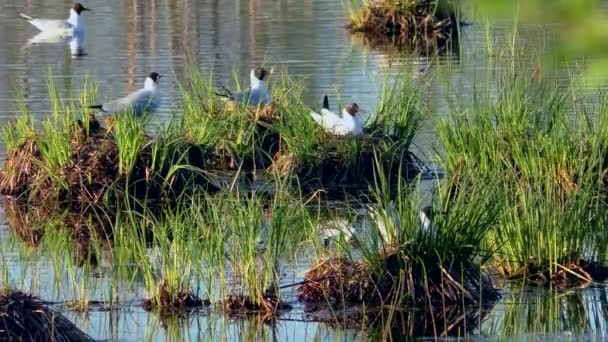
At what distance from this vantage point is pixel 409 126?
12.4m

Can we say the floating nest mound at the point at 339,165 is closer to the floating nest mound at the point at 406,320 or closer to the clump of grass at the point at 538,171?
the clump of grass at the point at 538,171

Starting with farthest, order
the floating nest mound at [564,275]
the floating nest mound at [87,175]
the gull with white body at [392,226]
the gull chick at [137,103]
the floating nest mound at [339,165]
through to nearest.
→ the gull chick at [137,103] → the floating nest mound at [339,165] → the floating nest mound at [87,175] → the floating nest mound at [564,275] → the gull with white body at [392,226]

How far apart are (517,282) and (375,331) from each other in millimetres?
1327

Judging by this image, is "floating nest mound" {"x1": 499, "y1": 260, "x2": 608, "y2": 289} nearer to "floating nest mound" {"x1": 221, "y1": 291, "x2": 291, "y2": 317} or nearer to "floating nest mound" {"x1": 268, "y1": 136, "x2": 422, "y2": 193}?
"floating nest mound" {"x1": 221, "y1": 291, "x2": 291, "y2": 317}

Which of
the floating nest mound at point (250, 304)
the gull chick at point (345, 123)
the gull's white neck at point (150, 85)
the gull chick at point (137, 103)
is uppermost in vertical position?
the gull's white neck at point (150, 85)

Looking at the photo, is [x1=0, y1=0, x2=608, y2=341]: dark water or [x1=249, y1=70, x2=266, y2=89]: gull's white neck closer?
[x1=0, y1=0, x2=608, y2=341]: dark water

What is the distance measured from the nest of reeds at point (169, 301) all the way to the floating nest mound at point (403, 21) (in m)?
17.4

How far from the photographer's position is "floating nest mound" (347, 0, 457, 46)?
2470 centimetres

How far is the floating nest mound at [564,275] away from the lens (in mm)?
7938

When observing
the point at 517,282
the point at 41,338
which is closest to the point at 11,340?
the point at 41,338

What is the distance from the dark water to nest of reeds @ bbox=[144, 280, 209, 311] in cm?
12

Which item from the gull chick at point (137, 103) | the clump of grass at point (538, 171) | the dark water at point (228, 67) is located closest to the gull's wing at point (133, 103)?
the gull chick at point (137, 103)

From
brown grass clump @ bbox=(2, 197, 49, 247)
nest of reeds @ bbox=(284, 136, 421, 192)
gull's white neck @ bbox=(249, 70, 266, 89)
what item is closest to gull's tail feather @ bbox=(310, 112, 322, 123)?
nest of reeds @ bbox=(284, 136, 421, 192)

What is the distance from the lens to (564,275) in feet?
26.3
